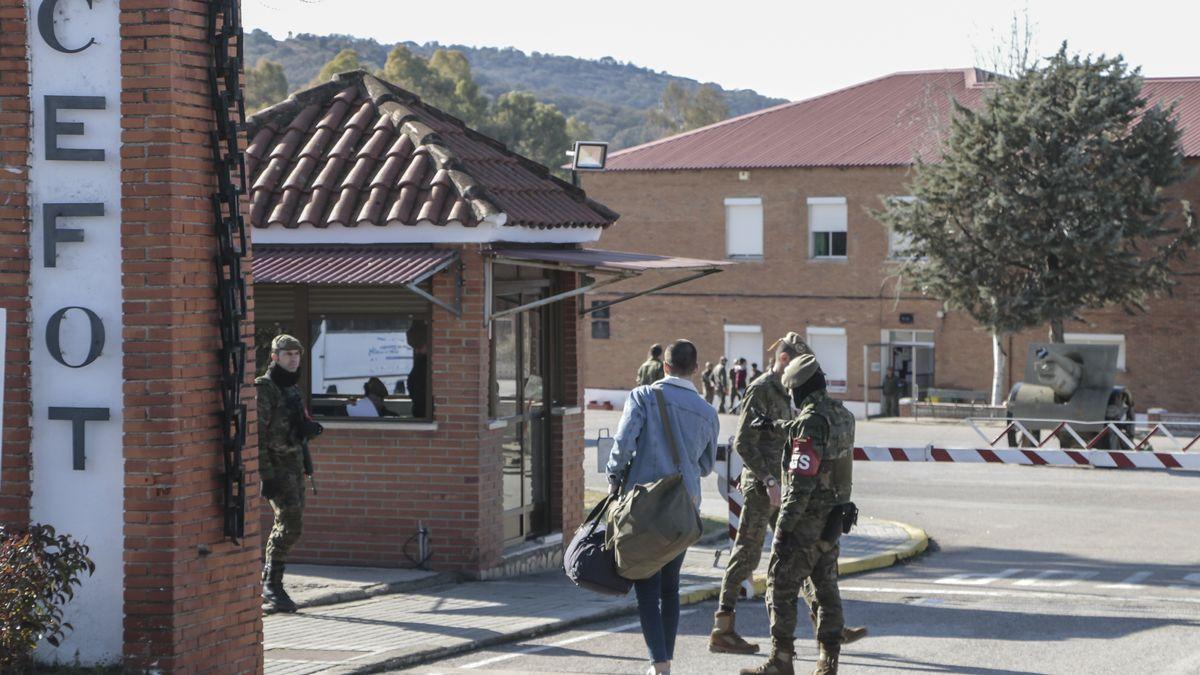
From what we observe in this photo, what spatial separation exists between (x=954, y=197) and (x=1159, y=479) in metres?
17.6

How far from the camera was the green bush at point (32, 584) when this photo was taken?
830cm

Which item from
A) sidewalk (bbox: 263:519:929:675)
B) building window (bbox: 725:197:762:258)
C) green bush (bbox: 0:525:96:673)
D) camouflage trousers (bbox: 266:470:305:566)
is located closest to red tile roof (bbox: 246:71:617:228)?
camouflage trousers (bbox: 266:470:305:566)

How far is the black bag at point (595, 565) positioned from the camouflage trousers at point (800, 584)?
3.38 feet

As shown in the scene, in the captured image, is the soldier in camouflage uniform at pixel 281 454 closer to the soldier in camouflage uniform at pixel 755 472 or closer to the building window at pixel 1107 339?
the soldier in camouflage uniform at pixel 755 472

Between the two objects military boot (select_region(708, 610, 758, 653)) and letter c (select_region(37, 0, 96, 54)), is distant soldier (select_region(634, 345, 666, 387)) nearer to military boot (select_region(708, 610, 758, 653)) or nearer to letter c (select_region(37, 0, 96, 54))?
military boot (select_region(708, 610, 758, 653))

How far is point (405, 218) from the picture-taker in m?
13.9

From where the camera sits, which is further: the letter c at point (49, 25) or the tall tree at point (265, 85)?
the tall tree at point (265, 85)

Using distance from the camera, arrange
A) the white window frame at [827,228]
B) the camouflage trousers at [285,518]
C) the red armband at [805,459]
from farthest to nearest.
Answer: the white window frame at [827,228], the camouflage trousers at [285,518], the red armband at [805,459]

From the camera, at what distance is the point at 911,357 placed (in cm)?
4850

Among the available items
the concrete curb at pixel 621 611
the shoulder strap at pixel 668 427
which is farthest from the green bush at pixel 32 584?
the shoulder strap at pixel 668 427

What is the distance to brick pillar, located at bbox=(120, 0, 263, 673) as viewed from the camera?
9.01m

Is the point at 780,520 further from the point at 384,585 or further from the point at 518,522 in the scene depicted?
the point at 518,522

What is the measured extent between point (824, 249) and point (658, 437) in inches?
1596

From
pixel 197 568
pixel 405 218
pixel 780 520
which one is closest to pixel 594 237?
pixel 405 218
